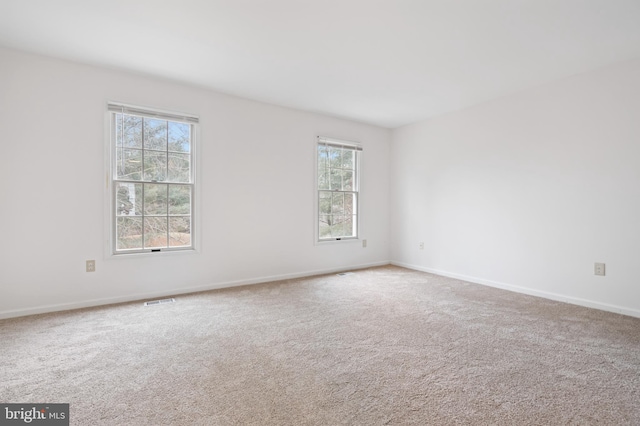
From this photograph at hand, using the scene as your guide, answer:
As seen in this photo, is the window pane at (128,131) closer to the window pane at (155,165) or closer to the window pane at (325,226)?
the window pane at (155,165)

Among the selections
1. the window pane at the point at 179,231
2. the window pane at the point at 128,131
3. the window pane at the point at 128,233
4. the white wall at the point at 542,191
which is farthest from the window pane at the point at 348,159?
the window pane at the point at 128,233

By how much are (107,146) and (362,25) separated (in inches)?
111

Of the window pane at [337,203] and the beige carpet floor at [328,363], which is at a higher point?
the window pane at [337,203]

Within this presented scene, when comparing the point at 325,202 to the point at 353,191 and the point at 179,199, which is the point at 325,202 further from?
the point at 179,199

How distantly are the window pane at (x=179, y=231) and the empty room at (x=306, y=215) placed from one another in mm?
24

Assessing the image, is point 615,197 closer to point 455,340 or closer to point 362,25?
point 455,340

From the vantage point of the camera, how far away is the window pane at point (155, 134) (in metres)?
3.52

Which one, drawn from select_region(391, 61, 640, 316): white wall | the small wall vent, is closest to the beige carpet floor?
the small wall vent

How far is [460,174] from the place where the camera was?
454cm

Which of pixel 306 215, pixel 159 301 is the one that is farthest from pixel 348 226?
pixel 159 301

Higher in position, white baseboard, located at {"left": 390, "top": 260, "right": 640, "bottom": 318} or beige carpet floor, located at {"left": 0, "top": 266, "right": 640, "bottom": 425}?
white baseboard, located at {"left": 390, "top": 260, "right": 640, "bottom": 318}

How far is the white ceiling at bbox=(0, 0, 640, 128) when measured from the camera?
7.39 feet

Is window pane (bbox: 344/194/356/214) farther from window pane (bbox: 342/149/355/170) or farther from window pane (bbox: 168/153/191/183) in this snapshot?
window pane (bbox: 168/153/191/183)

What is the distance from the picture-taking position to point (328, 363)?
2.06 meters
